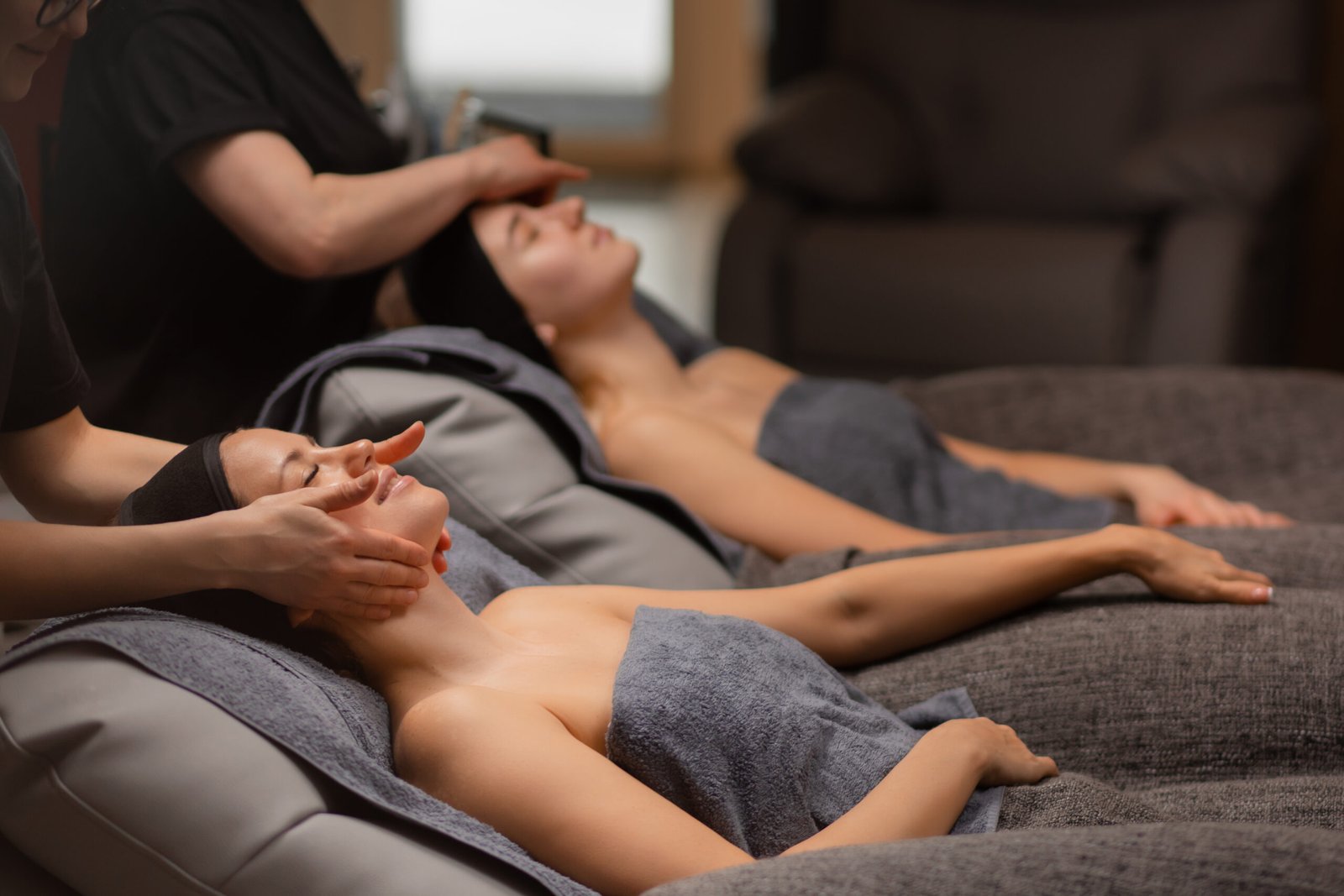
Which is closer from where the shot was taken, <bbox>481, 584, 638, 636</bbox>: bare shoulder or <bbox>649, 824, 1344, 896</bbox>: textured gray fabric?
<bbox>649, 824, 1344, 896</bbox>: textured gray fabric

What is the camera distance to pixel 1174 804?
97 centimetres

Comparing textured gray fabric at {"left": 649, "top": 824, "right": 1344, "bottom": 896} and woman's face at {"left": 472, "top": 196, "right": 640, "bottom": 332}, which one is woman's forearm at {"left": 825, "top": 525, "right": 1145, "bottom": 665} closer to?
textured gray fabric at {"left": 649, "top": 824, "right": 1344, "bottom": 896}

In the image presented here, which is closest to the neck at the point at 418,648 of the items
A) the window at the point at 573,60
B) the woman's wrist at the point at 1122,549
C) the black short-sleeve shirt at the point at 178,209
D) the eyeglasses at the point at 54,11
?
the black short-sleeve shirt at the point at 178,209

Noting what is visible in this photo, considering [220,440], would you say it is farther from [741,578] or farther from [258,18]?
[741,578]

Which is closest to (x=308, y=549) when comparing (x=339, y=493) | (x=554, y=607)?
(x=339, y=493)

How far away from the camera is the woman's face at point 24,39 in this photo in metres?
0.77

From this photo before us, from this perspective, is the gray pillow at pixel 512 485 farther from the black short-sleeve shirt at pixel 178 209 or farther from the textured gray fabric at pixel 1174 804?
the textured gray fabric at pixel 1174 804

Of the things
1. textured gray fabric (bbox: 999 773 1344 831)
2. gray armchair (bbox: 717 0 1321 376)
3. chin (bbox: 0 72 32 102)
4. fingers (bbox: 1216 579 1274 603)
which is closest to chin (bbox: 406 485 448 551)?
Answer: chin (bbox: 0 72 32 102)

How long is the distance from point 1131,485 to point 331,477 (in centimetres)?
113

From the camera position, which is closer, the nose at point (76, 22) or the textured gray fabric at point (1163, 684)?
the nose at point (76, 22)

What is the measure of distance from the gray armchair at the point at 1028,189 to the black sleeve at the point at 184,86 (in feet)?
5.62

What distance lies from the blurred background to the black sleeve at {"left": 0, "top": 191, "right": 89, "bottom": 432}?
1.36 meters

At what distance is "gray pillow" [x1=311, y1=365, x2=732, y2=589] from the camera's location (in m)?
1.18

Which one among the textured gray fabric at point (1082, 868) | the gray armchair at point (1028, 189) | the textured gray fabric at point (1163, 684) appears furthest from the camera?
the gray armchair at point (1028, 189)
